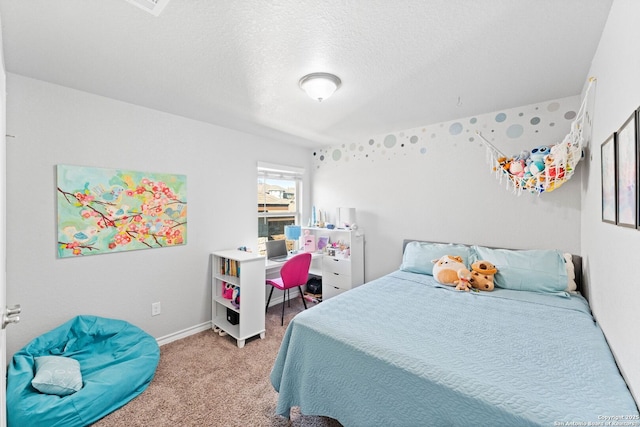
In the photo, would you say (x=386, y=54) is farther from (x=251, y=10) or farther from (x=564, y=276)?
(x=564, y=276)

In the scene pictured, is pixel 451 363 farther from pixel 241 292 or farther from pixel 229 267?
pixel 229 267

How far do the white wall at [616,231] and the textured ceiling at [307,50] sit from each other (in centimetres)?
20

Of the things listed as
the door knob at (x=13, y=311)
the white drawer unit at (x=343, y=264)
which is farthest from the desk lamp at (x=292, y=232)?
the door knob at (x=13, y=311)

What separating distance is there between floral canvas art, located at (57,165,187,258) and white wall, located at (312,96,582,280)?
2.17 metres

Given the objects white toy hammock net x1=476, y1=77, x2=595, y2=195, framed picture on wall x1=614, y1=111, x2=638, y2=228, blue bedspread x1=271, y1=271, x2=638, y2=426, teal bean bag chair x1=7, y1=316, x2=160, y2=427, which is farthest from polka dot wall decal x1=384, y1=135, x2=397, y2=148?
teal bean bag chair x1=7, y1=316, x2=160, y2=427

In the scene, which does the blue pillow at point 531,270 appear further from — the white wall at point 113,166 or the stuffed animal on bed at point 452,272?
the white wall at point 113,166

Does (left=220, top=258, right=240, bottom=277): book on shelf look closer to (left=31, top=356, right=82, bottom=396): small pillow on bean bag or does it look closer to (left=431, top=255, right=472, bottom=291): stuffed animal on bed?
(left=31, top=356, right=82, bottom=396): small pillow on bean bag

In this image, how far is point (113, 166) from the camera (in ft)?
7.92

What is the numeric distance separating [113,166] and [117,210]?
40cm

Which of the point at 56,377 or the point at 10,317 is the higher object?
the point at 10,317

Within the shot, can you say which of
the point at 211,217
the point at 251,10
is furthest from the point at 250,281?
the point at 251,10

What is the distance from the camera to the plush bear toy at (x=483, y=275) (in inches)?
90.7

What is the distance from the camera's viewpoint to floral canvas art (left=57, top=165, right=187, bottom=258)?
2195mm

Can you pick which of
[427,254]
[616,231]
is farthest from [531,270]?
[616,231]
